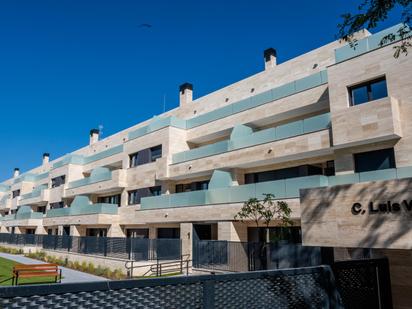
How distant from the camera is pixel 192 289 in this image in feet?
14.8

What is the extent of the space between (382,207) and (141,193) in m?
28.0

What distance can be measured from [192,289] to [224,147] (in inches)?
826

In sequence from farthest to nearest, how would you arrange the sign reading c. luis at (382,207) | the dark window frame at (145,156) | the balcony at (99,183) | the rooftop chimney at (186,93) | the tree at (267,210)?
1. the balcony at (99,183)
2. the rooftop chimney at (186,93)
3. the dark window frame at (145,156)
4. the tree at (267,210)
5. the sign reading c. luis at (382,207)

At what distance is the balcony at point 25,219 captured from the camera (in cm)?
4919

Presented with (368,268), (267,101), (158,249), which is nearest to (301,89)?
(267,101)

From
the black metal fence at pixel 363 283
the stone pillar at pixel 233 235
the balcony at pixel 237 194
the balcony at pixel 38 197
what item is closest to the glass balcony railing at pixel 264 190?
the balcony at pixel 237 194

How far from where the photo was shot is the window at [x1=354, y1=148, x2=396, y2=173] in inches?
→ 677

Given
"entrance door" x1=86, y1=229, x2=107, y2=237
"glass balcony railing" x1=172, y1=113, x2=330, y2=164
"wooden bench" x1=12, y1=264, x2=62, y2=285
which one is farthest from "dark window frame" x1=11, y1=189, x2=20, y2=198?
"wooden bench" x1=12, y1=264, x2=62, y2=285

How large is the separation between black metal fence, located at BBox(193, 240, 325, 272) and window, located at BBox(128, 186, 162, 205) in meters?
11.1

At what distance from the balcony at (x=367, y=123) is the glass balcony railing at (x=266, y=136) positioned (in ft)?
4.39

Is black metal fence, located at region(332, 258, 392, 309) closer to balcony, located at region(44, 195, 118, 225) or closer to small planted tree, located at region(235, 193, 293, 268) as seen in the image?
small planted tree, located at region(235, 193, 293, 268)

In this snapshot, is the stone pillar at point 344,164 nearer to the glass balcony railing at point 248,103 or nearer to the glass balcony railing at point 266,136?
the glass balcony railing at point 266,136

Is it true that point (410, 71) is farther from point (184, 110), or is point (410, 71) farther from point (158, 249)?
point (184, 110)

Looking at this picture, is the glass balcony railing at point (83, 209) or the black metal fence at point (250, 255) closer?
the black metal fence at point (250, 255)
